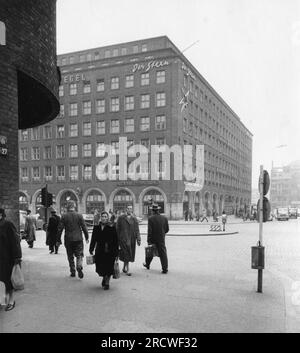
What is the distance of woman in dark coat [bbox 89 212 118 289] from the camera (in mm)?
7223

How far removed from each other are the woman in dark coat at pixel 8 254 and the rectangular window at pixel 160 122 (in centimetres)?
4028

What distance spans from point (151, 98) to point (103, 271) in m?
40.8

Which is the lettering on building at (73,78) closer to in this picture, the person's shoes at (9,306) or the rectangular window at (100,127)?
the rectangular window at (100,127)

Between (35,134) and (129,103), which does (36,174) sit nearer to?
(35,134)

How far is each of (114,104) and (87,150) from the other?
25.2 feet

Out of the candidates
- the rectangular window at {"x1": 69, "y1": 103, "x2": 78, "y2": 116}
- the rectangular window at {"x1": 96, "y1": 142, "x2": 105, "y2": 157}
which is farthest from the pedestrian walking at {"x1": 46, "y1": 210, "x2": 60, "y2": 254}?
the rectangular window at {"x1": 69, "y1": 103, "x2": 78, "y2": 116}

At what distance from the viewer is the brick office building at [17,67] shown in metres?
7.55

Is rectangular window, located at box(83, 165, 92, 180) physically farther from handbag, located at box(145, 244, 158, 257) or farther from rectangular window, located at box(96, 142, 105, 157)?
handbag, located at box(145, 244, 158, 257)

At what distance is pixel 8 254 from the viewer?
229 inches

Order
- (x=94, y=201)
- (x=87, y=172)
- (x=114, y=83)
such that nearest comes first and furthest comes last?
(x=114, y=83) → (x=94, y=201) → (x=87, y=172)

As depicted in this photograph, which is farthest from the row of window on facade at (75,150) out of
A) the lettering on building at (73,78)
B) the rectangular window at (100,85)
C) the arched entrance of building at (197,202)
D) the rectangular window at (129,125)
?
A: the arched entrance of building at (197,202)

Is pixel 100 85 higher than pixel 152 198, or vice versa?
pixel 100 85

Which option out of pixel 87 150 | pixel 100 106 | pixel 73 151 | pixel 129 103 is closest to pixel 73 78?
pixel 100 106
